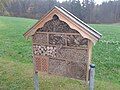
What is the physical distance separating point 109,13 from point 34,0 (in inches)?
825

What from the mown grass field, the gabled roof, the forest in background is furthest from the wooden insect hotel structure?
the forest in background

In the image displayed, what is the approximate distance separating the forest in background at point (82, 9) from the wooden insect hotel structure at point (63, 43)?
5657 centimetres

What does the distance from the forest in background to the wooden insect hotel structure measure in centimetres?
5657

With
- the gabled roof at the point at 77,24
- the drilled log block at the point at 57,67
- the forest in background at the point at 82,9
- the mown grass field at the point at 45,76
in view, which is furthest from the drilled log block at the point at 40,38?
the forest in background at the point at 82,9

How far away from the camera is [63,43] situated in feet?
A: 21.0

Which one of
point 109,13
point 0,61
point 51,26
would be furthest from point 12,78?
point 109,13

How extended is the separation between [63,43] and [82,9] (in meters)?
59.5

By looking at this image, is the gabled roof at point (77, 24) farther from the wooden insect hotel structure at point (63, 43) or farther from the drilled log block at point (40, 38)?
the drilled log block at point (40, 38)

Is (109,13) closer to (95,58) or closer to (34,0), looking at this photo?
(34,0)

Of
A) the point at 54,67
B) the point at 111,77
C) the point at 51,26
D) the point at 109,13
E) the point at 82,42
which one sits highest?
the point at 109,13

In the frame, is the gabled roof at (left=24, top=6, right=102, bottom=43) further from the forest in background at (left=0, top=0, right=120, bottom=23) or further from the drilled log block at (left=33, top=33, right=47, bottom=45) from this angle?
the forest in background at (left=0, top=0, right=120, bottom=23)

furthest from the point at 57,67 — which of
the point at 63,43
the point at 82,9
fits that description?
the point at 82,9

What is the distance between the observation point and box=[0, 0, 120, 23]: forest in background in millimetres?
Answer: 64312

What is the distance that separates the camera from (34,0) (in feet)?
228
